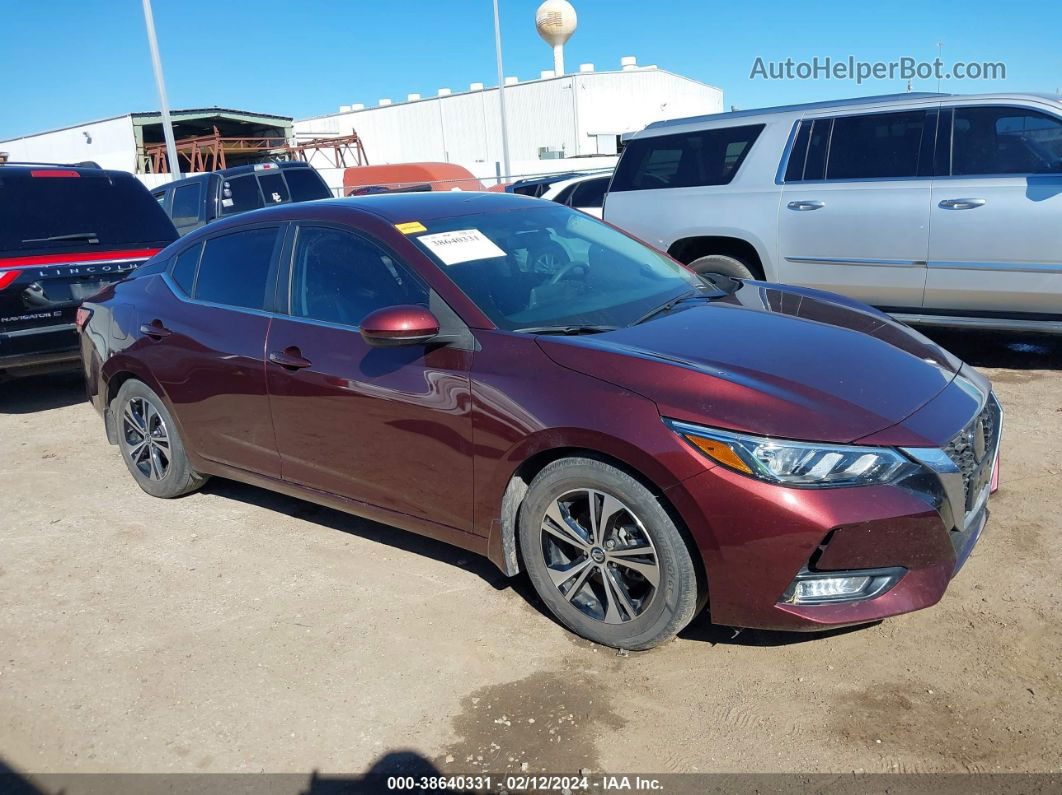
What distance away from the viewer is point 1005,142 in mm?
5926

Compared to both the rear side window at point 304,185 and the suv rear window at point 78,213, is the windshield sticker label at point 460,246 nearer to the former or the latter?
the suv rear window at point 78,213

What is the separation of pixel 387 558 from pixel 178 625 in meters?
0.93

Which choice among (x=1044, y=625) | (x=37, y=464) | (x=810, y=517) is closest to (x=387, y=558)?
(x=810, y=517)

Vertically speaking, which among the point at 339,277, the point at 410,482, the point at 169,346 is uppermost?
the point at 339,277

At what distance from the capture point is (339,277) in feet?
12.4

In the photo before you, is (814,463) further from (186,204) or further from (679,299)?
(186,204)

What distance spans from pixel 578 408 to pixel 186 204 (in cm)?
1074

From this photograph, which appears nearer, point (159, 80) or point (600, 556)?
point (600, 556)

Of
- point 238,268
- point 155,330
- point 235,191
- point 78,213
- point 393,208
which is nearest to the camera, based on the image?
point 393,208

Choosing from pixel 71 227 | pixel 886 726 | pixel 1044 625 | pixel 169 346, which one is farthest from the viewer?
pixel 71 227

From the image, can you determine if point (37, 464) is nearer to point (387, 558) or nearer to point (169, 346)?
point (169, 346)

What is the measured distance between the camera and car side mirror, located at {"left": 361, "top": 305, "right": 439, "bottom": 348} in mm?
3209

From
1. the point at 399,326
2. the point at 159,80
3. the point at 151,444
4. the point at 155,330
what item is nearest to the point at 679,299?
the point at 399,326

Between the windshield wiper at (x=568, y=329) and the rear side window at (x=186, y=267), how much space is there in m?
2.17
